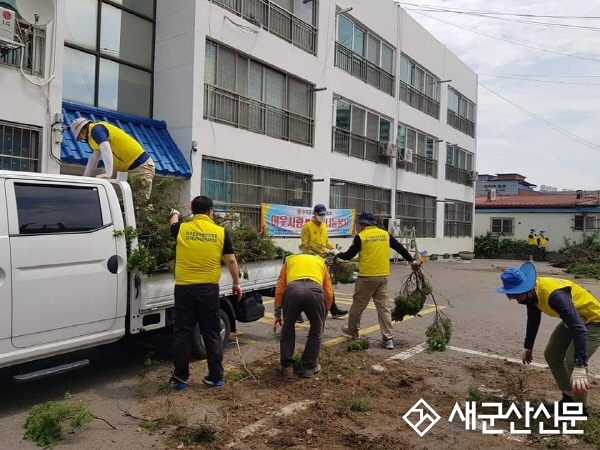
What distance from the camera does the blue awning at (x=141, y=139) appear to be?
33.7 feet

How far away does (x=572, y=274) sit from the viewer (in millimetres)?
21266

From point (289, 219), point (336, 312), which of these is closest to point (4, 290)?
point (336, 312)

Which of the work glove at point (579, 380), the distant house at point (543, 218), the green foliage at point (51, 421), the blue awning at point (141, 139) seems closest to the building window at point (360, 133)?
the blue awning at point (141, 139)

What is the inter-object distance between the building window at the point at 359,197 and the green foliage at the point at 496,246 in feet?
49.5

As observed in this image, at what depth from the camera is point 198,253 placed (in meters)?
5.06

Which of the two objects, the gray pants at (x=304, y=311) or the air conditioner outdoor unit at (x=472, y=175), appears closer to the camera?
the gray pants at (x=304, y=311)

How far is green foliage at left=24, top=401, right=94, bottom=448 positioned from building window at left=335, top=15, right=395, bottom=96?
1618cm

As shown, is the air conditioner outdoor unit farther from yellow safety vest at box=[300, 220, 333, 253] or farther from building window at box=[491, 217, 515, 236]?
yellow safety vest at box=[300, 220, 333, 253]

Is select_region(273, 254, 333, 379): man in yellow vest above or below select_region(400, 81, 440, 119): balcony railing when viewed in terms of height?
below

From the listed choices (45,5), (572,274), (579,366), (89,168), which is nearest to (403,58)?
(572,274)

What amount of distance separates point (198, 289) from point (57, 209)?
4.79 ft

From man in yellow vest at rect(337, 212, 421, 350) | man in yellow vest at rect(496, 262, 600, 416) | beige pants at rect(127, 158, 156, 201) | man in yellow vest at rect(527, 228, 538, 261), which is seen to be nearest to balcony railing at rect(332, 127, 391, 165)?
man in yellow vest at rect(337, 212, 421, 350)

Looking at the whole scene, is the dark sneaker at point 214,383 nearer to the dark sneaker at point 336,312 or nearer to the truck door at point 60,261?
the truck door at point 60,261

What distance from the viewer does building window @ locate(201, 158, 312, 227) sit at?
13203mm
